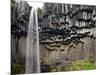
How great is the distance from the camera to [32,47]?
1.82 m

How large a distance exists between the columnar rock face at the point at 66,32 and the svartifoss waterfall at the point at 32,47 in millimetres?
Answer: 52

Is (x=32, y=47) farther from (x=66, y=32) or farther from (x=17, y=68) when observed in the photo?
(x=66, y=32)

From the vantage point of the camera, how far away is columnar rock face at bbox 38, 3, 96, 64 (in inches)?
72.6

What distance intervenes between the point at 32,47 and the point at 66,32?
400 millimetres

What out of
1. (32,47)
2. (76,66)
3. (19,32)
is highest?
(19,32)

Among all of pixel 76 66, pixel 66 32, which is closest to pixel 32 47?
pixel 66 32

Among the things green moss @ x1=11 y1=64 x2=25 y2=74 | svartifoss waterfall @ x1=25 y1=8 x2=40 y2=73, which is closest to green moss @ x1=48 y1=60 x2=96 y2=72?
svartifoss waterfall @ x1=25 y1=8 x2=40 y2=73

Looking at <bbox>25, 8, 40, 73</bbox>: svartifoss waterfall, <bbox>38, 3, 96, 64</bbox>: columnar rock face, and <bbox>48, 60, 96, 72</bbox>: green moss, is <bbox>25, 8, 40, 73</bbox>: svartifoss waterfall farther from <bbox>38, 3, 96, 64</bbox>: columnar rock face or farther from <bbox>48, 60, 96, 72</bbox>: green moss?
<bbox>48, 60, 96, 72</bbox>: green moss

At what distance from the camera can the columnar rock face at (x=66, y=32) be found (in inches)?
72.6

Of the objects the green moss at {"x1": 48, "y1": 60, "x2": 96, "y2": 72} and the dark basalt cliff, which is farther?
the green moss at {"x1": 48, "y1": 60, "x2": 96, "y2": 72}

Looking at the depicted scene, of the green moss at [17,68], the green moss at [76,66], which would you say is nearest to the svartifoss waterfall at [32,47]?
the green moss at [17,68]

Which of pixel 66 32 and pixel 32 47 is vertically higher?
pixel 66 32

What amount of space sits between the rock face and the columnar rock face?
155 millimetres

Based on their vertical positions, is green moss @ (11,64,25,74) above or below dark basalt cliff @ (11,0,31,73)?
below
